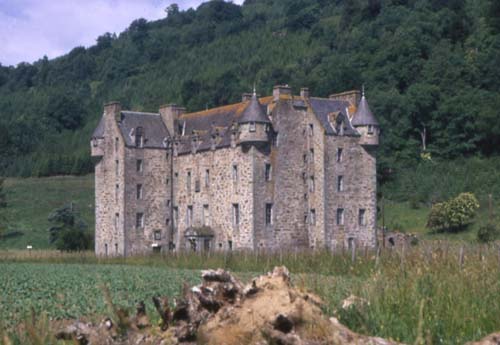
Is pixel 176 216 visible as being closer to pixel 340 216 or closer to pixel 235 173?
pixel 235 173

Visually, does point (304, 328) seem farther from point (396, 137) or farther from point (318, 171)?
point (396, 137)

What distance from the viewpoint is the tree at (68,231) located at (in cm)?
6297

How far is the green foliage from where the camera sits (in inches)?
2292

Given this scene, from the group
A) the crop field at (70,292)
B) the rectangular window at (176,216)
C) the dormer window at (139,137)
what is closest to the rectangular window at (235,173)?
the rectangular window at (176,216)

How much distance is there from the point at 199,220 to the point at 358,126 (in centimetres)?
1155

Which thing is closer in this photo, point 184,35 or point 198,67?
point 198,67

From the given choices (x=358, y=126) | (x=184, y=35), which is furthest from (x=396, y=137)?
(x=184, y=35)

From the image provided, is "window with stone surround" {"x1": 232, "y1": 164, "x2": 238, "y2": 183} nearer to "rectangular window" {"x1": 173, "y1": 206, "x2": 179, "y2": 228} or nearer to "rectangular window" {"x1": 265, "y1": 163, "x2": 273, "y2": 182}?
"rectangular window" {"x1": 265, "y1": 163, "x2": 273, "y2": 182}

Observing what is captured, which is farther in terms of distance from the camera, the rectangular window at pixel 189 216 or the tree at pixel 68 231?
the tree at pixel 68 231

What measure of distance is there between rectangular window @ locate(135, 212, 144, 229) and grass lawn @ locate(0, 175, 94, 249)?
12.2m

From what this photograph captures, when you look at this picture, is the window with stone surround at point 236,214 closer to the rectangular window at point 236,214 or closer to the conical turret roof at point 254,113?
the rectangular window at point 236,214

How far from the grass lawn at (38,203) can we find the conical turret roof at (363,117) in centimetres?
2660

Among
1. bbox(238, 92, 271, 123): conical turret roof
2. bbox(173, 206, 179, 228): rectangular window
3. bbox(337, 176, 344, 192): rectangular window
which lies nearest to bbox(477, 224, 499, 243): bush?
bbox(337, 176, 344, 192): rectangular window

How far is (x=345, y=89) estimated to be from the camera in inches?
3142
